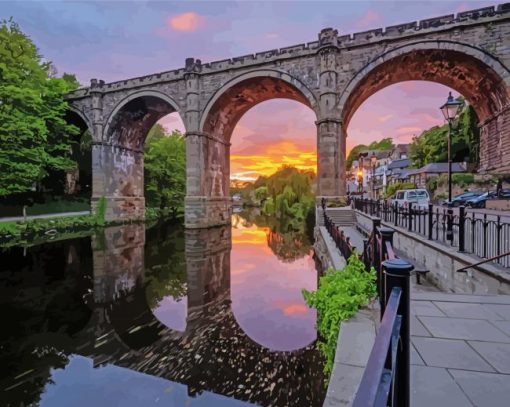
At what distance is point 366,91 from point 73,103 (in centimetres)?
2446

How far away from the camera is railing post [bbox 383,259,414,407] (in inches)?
53.6

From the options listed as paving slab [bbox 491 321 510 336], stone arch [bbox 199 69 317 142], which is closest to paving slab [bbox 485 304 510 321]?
paving slab [bbox 491 321 510 336]

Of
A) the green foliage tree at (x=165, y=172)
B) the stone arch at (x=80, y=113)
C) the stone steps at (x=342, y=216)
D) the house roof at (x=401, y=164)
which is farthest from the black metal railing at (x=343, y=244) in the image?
the house roof at (x=401, y=164)

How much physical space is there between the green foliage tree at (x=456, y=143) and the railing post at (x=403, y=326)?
39.5 metres

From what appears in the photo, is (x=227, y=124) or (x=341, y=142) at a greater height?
(x=227, y=124)

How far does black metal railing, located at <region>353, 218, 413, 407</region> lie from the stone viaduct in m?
16.8

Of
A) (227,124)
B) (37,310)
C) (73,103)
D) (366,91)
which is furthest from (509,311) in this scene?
(73,103)

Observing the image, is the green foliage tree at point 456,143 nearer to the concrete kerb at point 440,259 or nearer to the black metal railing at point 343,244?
the concrete kerb at point 440,259

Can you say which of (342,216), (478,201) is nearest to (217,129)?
(342,216)

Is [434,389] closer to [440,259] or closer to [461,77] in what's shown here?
[440,259]

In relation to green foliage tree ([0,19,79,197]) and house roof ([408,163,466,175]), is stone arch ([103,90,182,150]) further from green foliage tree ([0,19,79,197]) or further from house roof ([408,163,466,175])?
house roof ([408,163,466,175])

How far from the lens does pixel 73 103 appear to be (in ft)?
87.5

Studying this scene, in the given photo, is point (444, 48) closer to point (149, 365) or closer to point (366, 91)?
point (366, 91)

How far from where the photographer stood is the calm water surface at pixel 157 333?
443 centimetres
